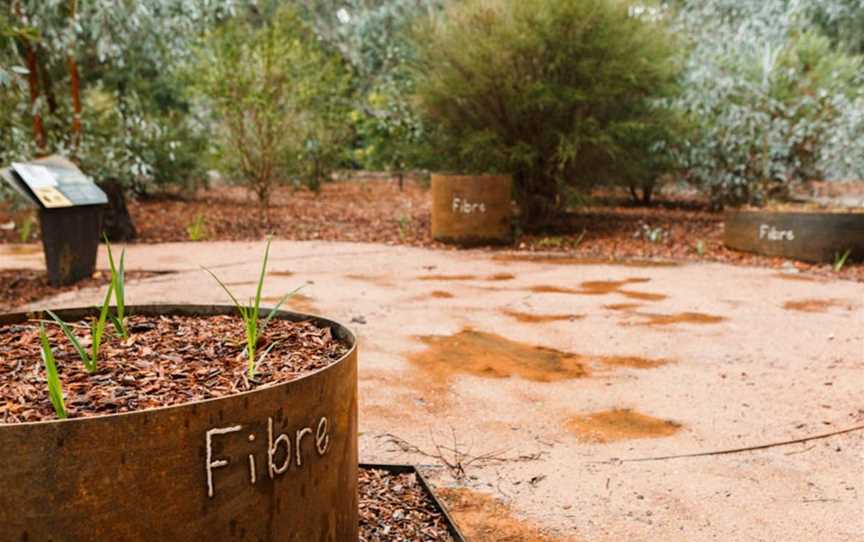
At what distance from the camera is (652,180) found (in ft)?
38.0

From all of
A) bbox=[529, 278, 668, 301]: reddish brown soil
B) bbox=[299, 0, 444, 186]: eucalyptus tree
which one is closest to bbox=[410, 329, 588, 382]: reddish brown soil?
bbox=[529, 278, 668, 301]: reddish brown soil

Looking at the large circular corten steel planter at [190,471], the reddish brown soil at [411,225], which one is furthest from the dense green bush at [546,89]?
the large circular corten steel planter at [190,471]

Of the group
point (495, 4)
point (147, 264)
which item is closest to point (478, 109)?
point (495, 4)

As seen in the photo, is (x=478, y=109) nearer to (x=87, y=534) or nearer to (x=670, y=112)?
(x=670, y=112)

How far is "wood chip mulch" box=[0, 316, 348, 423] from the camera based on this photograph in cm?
160

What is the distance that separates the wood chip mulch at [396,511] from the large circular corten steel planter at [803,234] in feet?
19.5

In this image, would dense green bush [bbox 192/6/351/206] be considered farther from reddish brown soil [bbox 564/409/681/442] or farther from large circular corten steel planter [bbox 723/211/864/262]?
reddish brown soil [bbox 564/409/681/442]

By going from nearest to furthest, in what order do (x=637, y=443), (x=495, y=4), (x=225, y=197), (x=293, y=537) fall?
(x=293, y=537), (x=637, y=443), (x=495, y=4), (x=225, y=197)

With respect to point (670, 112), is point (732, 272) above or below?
below

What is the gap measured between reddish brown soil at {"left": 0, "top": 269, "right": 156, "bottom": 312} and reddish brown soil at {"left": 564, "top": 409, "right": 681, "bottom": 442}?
418cm

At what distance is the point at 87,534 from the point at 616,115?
8.47 m

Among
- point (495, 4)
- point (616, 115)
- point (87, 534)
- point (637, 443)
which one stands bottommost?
point (637, 443)

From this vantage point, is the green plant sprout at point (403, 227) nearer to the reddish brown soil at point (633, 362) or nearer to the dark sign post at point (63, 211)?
the dark sign post at point (63, 211)

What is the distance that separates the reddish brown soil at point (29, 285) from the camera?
18.6ft
